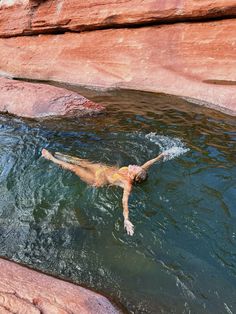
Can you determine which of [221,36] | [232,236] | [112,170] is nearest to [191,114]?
[221,36]

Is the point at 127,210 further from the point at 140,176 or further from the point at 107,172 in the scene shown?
the point at 107,172

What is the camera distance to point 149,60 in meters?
11.1

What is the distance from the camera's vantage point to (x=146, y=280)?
170 inches

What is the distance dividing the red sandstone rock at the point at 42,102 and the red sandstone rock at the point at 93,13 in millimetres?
3589

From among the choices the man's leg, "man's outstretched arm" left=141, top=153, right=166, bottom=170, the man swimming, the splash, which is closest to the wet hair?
the man swimming

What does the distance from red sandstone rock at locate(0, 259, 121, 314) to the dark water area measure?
39 centimetres

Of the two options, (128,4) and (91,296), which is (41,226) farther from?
Result: (128,4)

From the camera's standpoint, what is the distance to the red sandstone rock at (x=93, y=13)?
10438 millimetres

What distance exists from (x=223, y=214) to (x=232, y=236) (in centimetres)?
46

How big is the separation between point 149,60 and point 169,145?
4634 mm

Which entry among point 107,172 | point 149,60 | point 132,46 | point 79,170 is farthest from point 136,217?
point 132,46

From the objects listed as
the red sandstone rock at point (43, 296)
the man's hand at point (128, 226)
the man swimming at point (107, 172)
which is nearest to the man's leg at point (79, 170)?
the man swimming at point (107, 172)

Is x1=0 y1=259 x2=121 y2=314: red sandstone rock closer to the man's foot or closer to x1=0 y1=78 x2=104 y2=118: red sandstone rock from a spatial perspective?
the man's foot

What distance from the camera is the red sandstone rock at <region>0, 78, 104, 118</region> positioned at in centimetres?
909
